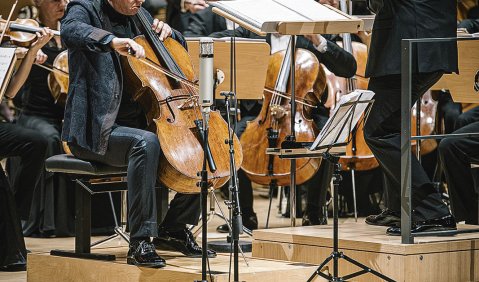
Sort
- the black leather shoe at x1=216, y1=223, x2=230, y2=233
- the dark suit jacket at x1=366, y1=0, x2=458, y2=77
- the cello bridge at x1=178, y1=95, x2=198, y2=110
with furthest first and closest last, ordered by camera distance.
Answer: the black leather shoe at x1=216, y1=223, x2=230, y2=233 < the dark suit jacket at x1=366, y1=0, x2=458, y2=77 < the cello bridge at x1=178, y1=95, x2=198, y2=110

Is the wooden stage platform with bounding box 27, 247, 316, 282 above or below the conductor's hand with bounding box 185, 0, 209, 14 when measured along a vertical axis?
below

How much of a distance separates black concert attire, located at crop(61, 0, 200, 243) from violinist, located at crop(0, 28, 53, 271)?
682 millimetres

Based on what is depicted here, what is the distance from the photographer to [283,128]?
210 inches

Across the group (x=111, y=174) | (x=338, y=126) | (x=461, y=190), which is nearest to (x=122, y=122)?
(x=111, y=174)

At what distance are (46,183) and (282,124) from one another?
155 centimetres

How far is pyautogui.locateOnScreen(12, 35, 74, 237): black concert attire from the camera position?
584 centimetres

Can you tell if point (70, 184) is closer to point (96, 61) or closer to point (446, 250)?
point (96, 61)

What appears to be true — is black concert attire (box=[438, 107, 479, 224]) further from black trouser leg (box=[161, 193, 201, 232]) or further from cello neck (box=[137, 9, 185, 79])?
cello neck (box=[137, 9, 185, 79])

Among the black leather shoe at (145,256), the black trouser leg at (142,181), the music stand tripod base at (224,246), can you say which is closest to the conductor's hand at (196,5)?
the music stand tripod base at (224,246)

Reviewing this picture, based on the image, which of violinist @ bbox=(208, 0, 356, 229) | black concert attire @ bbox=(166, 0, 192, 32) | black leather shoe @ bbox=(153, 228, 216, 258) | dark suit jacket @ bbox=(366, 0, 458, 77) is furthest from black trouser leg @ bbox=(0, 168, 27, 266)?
black concert attire @ bbox=(166, 0, 192, 32)

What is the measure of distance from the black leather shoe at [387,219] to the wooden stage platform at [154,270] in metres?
0.63

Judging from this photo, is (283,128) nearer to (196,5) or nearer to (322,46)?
(322,46)

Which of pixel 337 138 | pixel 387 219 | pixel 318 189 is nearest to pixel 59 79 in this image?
A: pixel 318 189

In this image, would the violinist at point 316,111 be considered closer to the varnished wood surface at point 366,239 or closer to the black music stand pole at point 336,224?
the varnished wood surface at point 366,239
